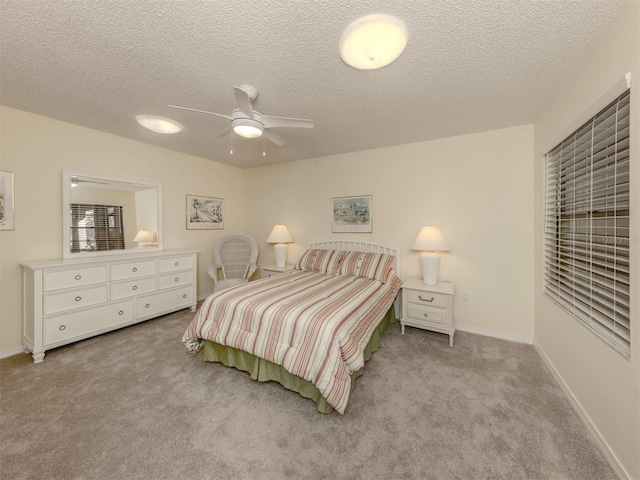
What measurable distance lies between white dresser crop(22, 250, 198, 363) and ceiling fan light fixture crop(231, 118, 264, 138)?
2304 millimetres

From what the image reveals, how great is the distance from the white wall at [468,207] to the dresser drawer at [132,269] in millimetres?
2647

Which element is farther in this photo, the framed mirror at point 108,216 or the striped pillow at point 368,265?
the striped pillow at point 368,265

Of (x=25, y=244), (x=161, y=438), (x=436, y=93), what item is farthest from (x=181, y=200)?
(x=436, y=93)

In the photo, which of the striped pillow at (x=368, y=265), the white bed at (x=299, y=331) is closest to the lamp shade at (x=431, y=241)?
the striped pillow at (x=368, y=265)

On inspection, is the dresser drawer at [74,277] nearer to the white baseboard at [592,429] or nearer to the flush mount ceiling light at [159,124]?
the flush mount ceiling light at [159,124]

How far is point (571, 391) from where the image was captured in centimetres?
186

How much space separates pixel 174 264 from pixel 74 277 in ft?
3.50

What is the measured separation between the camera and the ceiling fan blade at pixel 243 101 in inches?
64.4

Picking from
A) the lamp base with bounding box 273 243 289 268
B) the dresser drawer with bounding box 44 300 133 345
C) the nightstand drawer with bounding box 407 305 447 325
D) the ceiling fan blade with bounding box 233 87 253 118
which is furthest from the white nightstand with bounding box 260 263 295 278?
the ceiling fan blade with bounding box 233 87 253 118

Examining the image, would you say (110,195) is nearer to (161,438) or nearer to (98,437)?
→ (98,437)

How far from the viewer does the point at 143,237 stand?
3535 mm

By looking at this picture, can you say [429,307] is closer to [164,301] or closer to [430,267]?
[430,267]

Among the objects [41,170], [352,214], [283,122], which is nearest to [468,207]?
[352,214]

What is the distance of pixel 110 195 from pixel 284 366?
10.6 ft
